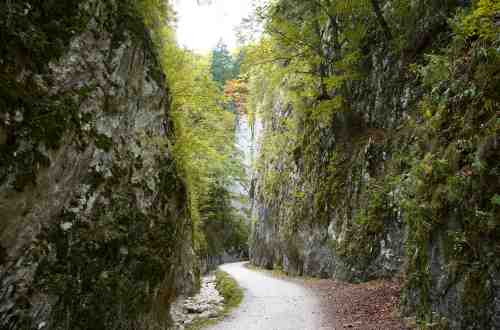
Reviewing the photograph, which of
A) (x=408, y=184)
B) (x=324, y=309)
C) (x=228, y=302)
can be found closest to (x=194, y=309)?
(x=228, y=302)

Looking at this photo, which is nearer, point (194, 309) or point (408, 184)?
point (408, 184)

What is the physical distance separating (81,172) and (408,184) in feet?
18.9

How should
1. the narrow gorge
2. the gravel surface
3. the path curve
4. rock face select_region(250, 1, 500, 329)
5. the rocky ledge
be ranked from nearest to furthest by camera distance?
1. the narrow gorge
2. rock face select_region(250, 1, 500, 329)
3. the gravel surface
4. the path curve
5. the rocky ledge

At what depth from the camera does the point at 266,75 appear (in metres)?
14.7

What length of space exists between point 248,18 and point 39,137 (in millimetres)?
10285

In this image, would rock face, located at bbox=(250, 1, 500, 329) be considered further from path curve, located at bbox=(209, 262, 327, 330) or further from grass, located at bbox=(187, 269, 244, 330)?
grass, located at bbox=(187, 269, 244, 330)

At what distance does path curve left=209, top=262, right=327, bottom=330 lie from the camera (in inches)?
315

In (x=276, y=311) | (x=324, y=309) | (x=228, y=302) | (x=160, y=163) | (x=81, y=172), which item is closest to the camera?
Result: (x=81, y=172)

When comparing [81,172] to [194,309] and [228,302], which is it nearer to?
[194,309]

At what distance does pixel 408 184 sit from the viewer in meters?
6.94

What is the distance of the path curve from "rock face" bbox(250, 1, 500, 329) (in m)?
2.03

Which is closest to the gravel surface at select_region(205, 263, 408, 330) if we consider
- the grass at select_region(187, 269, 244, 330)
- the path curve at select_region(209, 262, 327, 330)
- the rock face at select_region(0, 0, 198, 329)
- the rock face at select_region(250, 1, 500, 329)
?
the path curve at select_region(209, 262, 327, 330)

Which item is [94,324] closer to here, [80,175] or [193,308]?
[80,175]

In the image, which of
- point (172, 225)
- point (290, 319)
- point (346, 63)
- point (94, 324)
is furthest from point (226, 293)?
point (346, 63)
